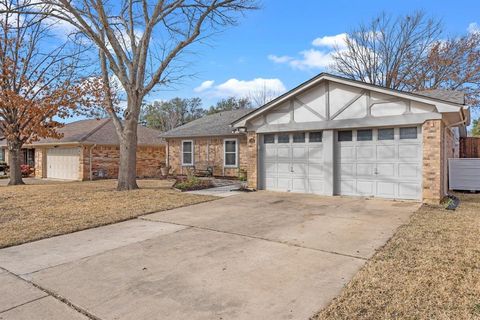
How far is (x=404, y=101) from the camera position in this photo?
9.48 m

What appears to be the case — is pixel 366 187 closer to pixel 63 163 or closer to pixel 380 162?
pixel 380 162

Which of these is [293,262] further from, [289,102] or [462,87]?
[462,87]

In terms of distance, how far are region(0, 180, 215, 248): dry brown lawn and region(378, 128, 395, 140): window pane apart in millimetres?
5837

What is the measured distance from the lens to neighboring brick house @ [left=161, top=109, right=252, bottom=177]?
16.9 metres

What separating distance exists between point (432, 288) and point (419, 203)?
6307 millimetres

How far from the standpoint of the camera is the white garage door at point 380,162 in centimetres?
942

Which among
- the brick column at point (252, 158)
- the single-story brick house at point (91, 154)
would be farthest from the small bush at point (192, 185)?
the single-story brick house at point (91, 154)

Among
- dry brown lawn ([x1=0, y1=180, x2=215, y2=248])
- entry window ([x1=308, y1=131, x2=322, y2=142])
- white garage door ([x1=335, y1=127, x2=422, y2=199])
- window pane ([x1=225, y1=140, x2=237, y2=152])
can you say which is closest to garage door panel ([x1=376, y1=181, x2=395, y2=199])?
white garage door ([x1=335, y1=127, x2=422, y2=199])

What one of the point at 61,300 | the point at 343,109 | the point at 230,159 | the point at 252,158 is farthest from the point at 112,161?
the point at 61,300

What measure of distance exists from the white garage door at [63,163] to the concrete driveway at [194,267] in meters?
14.7

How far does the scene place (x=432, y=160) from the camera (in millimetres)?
8969

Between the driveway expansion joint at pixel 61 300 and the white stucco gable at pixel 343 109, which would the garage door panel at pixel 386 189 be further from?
the driveway expansion joint at pixel 61 300

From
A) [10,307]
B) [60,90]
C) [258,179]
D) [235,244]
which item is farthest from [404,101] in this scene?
[60,90]

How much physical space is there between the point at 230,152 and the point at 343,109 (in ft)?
26.0
